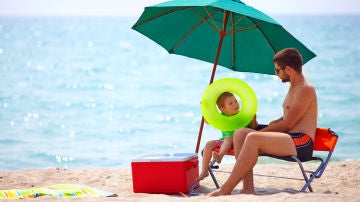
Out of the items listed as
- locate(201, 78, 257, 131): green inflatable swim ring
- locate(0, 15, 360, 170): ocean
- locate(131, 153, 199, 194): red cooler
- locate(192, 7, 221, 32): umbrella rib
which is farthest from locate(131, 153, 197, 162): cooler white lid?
locate(0, 15, 360, 170): ocean

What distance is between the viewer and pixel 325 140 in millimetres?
4543

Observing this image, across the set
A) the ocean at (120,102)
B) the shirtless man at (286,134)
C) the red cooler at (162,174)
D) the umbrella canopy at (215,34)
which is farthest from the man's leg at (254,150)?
the ocean at (120,102)

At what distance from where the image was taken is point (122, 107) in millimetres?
20016

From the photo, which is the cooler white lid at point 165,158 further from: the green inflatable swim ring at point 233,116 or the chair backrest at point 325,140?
the chair backrest at point 325,140

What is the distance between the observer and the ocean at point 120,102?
12461 millimetres

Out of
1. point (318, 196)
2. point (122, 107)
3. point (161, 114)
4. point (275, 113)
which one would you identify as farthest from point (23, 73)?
point (318, 196)

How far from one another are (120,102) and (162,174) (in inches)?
651

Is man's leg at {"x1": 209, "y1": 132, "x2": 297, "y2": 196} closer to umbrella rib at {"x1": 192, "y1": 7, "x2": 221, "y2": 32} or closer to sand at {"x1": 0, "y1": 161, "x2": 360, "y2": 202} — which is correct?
sand at {"x1": 0, "y1": 161, "x2": 360, "y2": 202}

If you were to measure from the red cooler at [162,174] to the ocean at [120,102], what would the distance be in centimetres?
595

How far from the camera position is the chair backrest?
450 centimetres

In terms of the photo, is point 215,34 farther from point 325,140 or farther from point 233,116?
point 325,140

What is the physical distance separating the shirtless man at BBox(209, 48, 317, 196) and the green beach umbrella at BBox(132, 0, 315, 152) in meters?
0.65

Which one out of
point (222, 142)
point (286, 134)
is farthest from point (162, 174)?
point (286, 134)

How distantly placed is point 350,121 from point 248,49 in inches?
394
